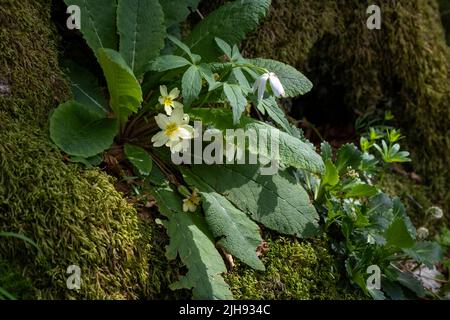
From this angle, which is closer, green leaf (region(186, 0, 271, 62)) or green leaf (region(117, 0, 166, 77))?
green leaf (region(117, 0, 166, 77))

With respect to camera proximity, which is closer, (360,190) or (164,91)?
(164,91)

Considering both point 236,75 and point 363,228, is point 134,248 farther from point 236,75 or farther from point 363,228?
point 363,228

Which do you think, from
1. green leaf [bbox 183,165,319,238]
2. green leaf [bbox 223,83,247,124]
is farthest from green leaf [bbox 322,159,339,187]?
green leaf [bbox 223,83,247,124]

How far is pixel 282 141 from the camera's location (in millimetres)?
2564

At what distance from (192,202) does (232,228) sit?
7.9 inches

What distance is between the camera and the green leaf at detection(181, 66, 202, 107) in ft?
7.78

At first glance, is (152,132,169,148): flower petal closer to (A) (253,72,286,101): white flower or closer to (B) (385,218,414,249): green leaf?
(A) (253,72,286,101): white flower

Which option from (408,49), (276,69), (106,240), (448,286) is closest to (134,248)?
(106,240)

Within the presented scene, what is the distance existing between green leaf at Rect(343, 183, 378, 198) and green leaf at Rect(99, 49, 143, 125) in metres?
1.03

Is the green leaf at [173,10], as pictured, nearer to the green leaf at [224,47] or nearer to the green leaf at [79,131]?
the green leaf at [224,47]

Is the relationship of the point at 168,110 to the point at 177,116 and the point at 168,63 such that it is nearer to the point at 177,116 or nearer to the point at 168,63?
the point at 177,116

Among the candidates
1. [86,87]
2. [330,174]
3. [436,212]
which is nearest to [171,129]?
[86,87]

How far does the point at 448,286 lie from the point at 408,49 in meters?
1.49
